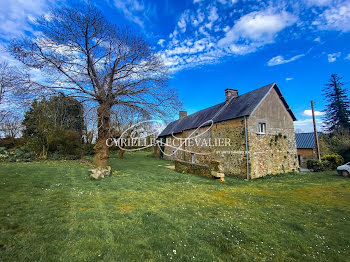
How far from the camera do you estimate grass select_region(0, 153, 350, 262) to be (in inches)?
116

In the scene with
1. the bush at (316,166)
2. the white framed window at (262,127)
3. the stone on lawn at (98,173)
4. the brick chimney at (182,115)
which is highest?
the brick chimney at (182,115)

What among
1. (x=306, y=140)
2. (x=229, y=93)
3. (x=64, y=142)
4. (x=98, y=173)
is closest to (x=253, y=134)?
(x=229, y=93)

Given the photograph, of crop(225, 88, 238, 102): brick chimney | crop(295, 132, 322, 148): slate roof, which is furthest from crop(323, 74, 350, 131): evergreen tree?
crop(225, 88, 238, 102): brick chimney

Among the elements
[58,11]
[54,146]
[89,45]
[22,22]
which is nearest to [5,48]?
[22,22]

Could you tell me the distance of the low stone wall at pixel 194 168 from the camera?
38.6 ft

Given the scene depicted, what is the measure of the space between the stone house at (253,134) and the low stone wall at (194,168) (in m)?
1.14

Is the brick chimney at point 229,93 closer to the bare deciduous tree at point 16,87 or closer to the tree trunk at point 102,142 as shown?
the tree trunk at point 102,142

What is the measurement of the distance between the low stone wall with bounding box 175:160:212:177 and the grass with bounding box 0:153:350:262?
514 cm

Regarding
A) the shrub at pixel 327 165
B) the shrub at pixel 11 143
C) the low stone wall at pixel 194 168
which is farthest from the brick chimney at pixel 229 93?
the shrub at pixel 11 143

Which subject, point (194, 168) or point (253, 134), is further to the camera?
point (194, 168)

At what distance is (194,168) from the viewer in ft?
42.4

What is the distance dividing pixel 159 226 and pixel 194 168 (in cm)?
915

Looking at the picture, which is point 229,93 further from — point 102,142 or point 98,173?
point 98,173

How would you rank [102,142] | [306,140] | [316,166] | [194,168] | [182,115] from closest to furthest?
[102,142], [194,168], [316,166], [306,140], [182,115]
